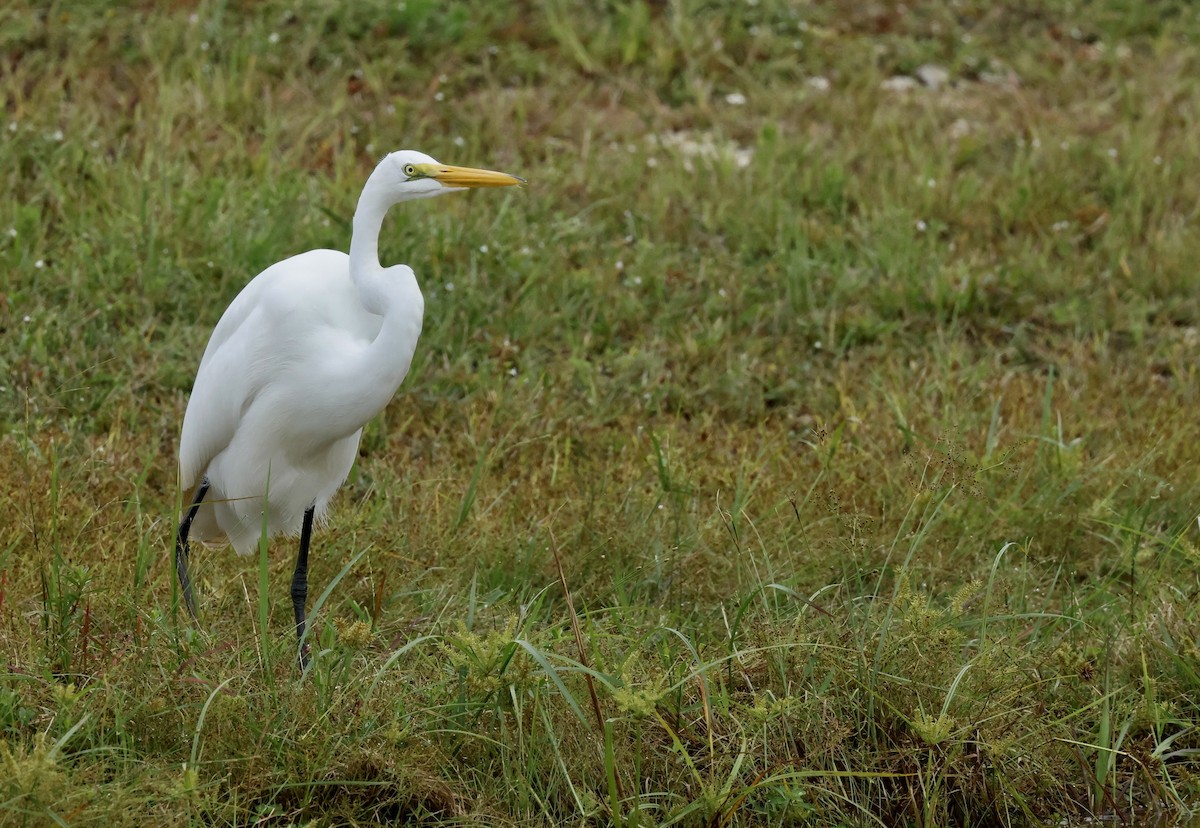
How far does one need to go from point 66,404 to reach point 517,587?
1.65 m

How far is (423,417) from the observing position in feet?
14.7

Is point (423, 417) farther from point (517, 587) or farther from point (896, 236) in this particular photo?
point (896, 236)

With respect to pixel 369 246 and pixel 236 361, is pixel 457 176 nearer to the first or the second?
pixel 369 246

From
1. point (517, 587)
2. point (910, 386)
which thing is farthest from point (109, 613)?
point (910, 386)

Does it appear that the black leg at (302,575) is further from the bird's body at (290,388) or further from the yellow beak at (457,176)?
the yellow beak at (457,176)

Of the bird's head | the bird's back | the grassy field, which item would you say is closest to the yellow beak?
the bird's head

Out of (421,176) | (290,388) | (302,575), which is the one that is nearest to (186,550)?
(302,575)

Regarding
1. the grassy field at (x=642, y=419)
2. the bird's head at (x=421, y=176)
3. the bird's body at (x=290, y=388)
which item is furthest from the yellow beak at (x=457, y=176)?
the grassy field at (x=642, y=419)

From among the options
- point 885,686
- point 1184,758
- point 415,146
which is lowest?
point 1184,758

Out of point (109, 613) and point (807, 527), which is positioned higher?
point (109, 613)

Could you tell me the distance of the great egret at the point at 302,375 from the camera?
2.87 metres

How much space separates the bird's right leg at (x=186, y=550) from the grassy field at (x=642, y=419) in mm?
81

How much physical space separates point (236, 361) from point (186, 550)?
20.5 inches

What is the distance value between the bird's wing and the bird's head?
29 centimetres
